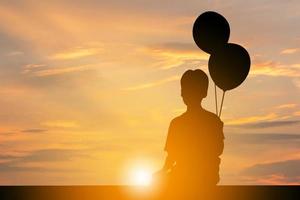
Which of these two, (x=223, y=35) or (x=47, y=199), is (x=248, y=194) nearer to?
(x=47, y=199)

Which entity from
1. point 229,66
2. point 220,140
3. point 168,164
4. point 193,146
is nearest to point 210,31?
point 229,66

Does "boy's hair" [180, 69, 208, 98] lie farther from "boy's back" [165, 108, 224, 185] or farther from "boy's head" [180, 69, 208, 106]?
"boy's back" [165, 108, 224, 185]

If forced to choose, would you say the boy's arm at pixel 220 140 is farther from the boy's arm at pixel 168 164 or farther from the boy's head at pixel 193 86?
the boy's arm at pixel 168 164

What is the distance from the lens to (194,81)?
25.6 feet

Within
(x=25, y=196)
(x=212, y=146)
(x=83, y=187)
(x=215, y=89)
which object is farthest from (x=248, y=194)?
(x=212, y=146)

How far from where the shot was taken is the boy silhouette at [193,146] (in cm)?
788

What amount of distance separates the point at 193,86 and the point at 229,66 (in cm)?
161

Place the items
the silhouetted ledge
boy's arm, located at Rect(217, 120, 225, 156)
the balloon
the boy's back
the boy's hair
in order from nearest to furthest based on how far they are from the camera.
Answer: the boy's hair < the boy's back < boy's arm, located at Rect(217, 120, 225, 156) < the balloon < the silhouetted ledge

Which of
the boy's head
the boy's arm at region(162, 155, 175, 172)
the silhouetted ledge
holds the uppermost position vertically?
the silhouetted ledge

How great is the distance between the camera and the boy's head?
7.79 metres

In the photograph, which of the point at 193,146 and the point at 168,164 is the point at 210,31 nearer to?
the point at 193,146

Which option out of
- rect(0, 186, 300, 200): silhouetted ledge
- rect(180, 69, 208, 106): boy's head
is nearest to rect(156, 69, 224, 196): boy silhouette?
rect(180, 69, 208, 106): boy's head

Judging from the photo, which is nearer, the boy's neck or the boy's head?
the boy's head

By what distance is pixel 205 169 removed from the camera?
7.92 m
